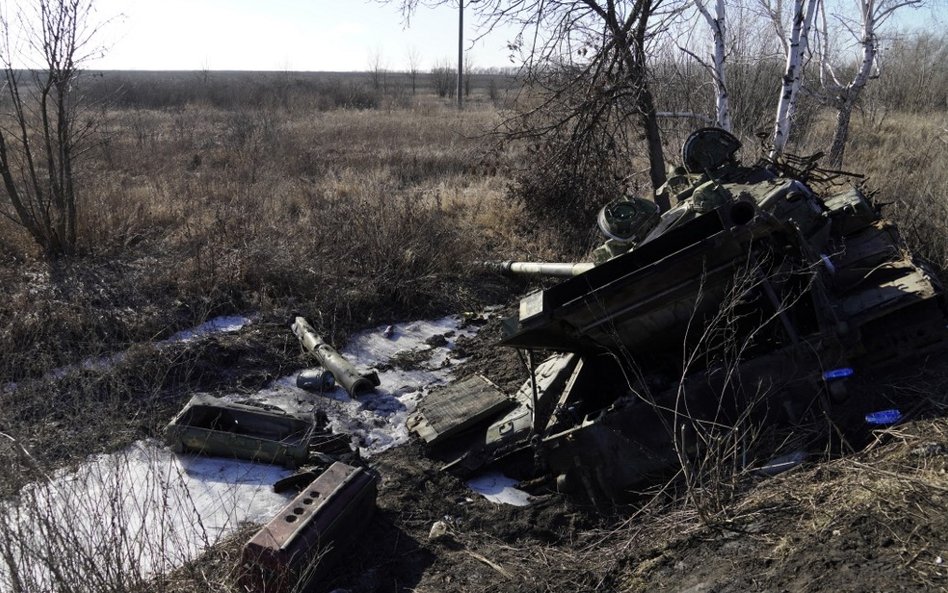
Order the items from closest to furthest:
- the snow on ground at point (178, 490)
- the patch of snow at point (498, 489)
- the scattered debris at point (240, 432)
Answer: the snow on ground at point (178, 490) → the patch of snow at point (498, 489) → the scattered debris at point (240, 432)

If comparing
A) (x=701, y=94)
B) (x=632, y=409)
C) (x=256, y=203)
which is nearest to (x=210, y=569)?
(x=632, y=409)

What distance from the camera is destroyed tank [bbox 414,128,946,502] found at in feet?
15.4

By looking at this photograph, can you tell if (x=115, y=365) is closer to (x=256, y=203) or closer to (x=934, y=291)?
(x=256, y=203)

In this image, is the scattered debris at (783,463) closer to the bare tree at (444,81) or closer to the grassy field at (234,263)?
the grassy field at (234,263)

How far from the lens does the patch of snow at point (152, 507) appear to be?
3209 mm

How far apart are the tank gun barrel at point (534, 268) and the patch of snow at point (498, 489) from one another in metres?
2.76

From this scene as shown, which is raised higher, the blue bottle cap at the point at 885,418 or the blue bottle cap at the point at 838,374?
the blue bottle cap at the point at 838,374

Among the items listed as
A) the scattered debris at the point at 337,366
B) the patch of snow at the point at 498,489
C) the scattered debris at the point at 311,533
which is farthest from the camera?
the scattered debris at the point at 337,366

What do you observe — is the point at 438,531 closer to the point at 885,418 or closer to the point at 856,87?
the point at 885,418

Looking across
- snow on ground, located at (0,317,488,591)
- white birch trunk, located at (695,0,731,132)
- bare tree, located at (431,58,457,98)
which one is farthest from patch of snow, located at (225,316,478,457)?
bare tree, located at (431,58,457,98)

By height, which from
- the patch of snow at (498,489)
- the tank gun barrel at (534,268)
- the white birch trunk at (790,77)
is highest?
the white birch trunk at (790,77)

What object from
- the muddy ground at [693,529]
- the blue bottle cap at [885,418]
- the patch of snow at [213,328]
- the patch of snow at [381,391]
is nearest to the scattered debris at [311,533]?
the muddy ground at [693,529]

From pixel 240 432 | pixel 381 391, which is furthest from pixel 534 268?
pixel 240 432

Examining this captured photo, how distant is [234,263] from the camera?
8914 mm
